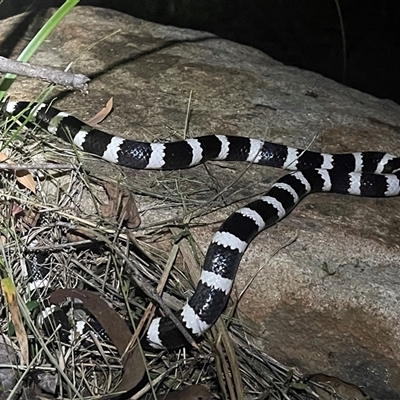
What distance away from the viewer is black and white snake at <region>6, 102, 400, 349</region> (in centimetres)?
289

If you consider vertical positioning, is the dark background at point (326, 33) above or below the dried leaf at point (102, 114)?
below

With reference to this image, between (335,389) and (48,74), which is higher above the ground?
(48,74)

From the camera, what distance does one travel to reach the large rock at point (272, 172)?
115 inches

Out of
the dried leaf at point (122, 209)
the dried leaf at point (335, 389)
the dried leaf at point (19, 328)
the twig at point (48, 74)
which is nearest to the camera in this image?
the twig at point (48, 74)

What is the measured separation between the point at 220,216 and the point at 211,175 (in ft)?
1.32

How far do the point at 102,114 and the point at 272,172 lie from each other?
1.08 metres

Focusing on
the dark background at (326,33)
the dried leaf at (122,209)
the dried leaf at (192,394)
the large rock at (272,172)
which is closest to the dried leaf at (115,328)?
the dried leaf at (192,394)

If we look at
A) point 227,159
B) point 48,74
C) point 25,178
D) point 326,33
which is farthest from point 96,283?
point 326,33

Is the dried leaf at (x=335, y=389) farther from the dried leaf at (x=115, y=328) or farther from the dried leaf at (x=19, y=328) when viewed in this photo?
the dried leaf at (x=19, y=328)

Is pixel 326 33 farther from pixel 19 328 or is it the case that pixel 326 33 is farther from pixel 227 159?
pixel 19 328

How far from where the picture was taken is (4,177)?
3092 mm

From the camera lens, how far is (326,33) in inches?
261

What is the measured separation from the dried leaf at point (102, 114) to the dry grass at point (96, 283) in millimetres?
682

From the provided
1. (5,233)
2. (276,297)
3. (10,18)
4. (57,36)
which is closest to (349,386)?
(276,297)
